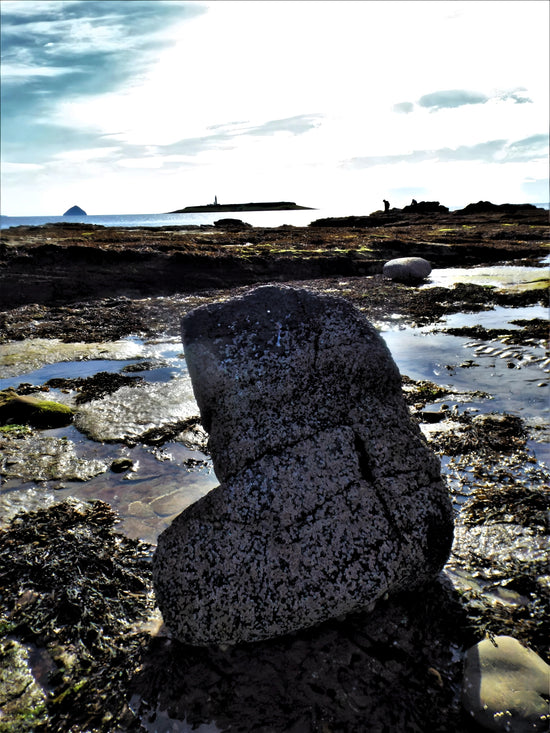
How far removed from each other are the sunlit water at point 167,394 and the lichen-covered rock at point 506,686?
3.06 meters

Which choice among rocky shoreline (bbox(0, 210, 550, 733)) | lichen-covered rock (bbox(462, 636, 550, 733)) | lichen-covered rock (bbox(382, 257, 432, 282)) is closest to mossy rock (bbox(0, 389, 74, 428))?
rocky shoreline (bbox(0, 210, 550, 733))

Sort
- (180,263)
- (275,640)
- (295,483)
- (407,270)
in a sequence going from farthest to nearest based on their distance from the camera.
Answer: (180,263), (407,270), (295,483), (275,640)

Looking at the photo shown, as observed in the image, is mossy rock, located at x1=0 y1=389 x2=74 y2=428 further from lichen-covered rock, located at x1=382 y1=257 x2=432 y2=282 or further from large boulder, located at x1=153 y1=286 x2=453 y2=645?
lichen-covered rock, located at x1=382 y1=257 x2=432 y2=282

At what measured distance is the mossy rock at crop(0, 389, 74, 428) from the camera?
784 cm

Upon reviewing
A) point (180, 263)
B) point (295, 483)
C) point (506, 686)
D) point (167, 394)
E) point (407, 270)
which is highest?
point (180, 263)

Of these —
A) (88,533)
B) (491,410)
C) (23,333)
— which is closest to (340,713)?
(88,533)

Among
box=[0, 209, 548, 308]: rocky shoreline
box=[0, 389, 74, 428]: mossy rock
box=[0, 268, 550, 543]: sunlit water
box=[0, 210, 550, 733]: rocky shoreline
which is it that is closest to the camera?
box=[0, 210, 550, 733]: rocky shoreline

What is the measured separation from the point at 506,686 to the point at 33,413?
711 centimetres

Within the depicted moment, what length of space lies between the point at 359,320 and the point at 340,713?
3077 millimetres

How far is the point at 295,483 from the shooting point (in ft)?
12.9

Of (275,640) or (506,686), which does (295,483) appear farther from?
(506,686)

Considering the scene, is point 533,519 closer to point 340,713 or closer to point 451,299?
point 340,713

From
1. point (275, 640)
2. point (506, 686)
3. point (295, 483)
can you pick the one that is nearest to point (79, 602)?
point (275, 640)

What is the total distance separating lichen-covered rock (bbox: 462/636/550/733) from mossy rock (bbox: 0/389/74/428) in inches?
256
